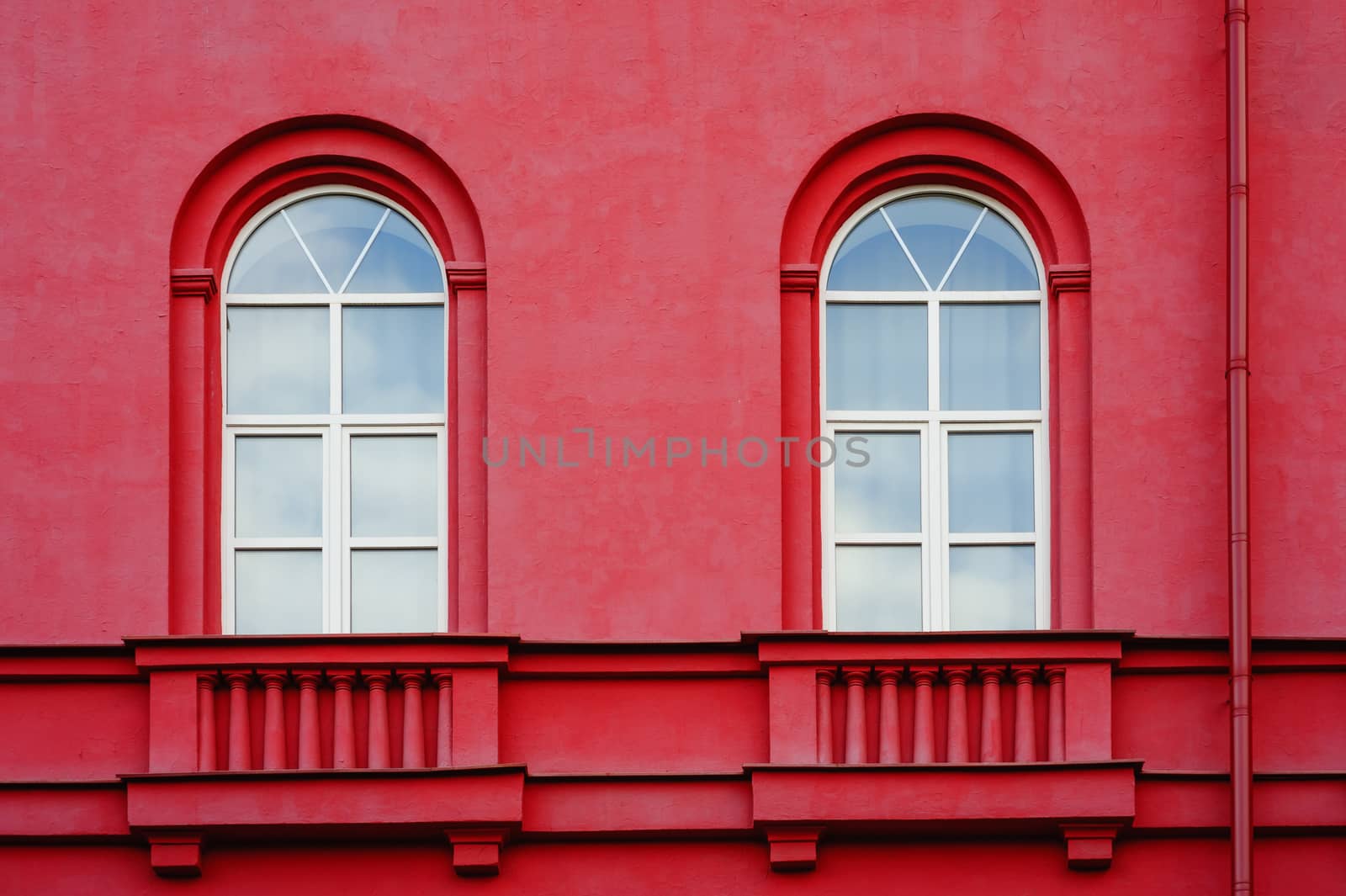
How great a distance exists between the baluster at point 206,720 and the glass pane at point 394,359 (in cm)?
176

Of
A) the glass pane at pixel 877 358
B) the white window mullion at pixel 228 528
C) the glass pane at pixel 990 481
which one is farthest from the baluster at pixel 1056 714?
the white window mullion at pixel 228 528

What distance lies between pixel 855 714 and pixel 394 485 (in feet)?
9.17

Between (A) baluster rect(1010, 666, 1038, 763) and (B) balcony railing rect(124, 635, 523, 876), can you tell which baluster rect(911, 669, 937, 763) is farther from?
(B) balcony railing rect(124, 635, 523, 876)

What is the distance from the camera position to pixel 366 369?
12758 millimetres

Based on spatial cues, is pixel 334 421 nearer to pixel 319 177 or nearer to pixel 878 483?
pixel 319 177

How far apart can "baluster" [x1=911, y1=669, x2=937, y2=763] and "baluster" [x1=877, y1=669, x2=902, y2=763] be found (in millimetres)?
85

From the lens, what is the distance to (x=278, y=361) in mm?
12773

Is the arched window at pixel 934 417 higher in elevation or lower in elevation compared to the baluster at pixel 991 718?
higher

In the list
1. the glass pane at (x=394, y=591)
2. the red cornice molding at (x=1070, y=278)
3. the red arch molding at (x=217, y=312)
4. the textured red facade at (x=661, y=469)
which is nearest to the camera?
the textured red facade at (x=661, y=469)

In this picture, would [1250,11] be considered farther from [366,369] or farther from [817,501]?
[366,369]

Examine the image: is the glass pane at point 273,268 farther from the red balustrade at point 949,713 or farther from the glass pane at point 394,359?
the red balustrade at point 949,713

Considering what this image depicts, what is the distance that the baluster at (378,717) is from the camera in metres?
11.7

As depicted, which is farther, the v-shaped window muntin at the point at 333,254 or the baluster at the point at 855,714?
the v-shaped window muntin at the point at 333,254

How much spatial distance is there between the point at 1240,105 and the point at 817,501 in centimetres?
304
